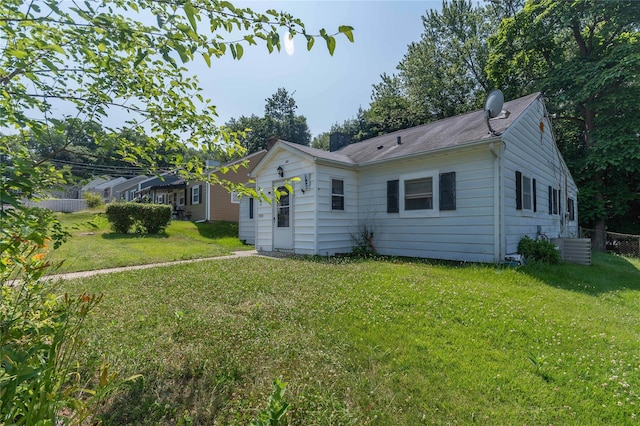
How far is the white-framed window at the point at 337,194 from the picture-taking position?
9406 millimetres

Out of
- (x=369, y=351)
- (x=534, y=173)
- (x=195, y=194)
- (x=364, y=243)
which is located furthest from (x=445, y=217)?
(x=195, y=194)

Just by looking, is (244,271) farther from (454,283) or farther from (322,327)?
(454,283)

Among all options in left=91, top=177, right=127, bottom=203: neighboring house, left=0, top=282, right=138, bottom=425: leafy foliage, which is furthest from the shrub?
left=91, top=177, right=127, bottom=203: neighboring house

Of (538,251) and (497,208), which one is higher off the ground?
(497,208)

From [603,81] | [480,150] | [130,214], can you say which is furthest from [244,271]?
[603,81]

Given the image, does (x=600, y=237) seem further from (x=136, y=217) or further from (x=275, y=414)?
(x=136, y=217)

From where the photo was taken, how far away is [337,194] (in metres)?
9.55

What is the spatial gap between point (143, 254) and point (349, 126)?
31.3m

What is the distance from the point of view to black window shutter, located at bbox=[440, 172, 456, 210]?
7936 mm

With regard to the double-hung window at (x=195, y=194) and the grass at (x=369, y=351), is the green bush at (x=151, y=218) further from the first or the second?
the grass at (x=369, y=351)

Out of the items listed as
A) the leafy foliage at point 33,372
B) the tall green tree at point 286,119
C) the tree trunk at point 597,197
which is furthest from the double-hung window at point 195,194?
the tree trunk at point 597,197

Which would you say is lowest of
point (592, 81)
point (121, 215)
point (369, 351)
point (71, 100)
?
point (369, 351)

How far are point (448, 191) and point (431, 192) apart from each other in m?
0.51

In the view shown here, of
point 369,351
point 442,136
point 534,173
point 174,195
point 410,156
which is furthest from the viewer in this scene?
point 174,195
